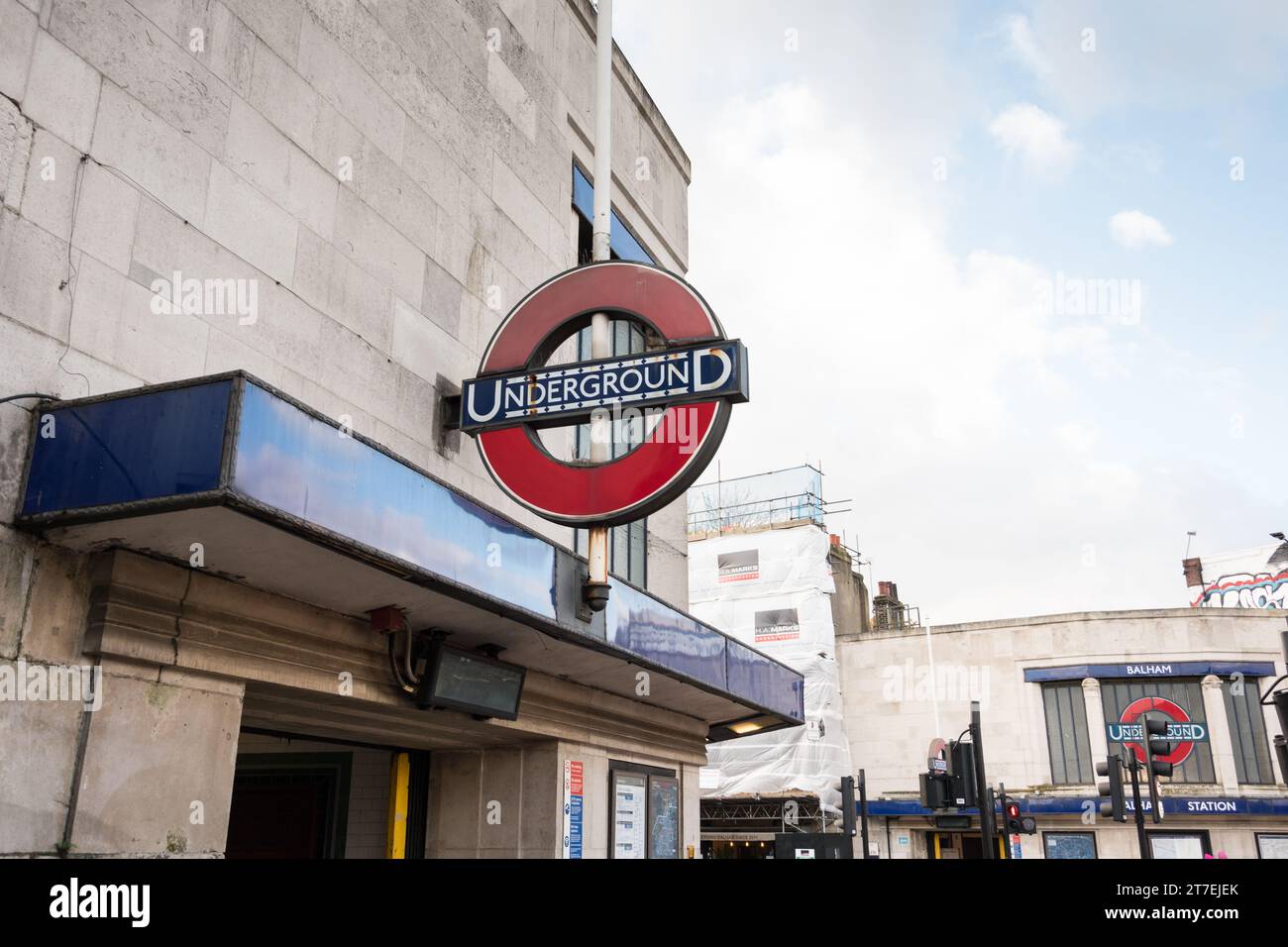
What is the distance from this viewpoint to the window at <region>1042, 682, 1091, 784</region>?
34819 millimetres

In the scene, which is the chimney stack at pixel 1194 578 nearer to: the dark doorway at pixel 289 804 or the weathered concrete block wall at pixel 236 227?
the weathered concrete block wall at pixel 236 227

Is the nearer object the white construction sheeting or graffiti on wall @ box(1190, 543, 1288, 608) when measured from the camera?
the white construction sheeting

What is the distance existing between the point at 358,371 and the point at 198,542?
3.29m

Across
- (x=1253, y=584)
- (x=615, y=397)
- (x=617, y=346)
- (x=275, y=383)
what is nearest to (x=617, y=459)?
(x=615, y=397)

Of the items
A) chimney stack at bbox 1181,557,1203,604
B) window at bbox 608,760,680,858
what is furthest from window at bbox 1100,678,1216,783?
window at bbox 608,760,680,858

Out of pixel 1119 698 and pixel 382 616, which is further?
pixel 1119 698

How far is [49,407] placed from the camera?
582 centimetres

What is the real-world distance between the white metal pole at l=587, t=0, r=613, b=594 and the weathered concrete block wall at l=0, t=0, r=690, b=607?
1517 mm

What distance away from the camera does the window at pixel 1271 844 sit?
3216cm

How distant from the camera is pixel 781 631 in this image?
4009cm

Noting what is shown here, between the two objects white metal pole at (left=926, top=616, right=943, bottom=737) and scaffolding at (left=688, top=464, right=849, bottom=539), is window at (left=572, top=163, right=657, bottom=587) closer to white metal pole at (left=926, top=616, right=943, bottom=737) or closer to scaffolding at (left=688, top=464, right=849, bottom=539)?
white metal pole at (left=926, top=616, right=943, bottom=737)

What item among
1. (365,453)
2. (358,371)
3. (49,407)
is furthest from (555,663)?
(49,407)

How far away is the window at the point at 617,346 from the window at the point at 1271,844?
27788 millimetres

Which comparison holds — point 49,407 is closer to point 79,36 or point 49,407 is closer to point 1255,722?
point 79,36
